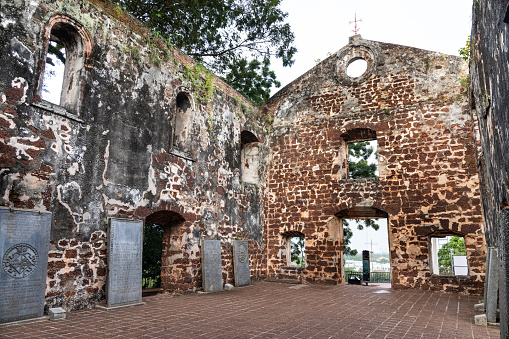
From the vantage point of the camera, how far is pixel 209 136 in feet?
31.2

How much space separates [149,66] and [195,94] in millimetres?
1584

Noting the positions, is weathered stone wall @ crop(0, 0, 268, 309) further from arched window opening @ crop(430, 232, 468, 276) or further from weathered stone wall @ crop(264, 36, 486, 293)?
arched window opening @ crop(430, 232, 468, 276)

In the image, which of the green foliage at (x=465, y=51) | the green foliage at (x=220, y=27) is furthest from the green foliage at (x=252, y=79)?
the green foliage at (x=465, y=51)

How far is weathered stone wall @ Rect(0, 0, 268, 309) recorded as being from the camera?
543cm

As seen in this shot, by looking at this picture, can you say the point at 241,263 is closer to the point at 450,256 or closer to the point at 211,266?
the point at 211,266

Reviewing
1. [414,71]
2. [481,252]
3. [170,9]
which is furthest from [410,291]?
[170,9]

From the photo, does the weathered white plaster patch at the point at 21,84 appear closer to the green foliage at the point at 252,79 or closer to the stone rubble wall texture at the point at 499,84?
the stone rubble wall texture at the point at 499,84

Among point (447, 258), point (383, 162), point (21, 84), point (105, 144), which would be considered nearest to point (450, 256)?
point (447, 258)

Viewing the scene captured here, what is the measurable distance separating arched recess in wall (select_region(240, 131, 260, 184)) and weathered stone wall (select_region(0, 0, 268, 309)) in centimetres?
154

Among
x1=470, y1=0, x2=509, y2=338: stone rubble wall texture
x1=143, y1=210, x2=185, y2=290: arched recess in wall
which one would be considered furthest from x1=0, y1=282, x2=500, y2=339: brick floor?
x1=470, y1=0, x2=509, y2=338: stone rubble wall texture

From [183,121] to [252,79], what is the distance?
Result: 797cm

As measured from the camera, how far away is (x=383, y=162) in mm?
10555

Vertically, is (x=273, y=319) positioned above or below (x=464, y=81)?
below

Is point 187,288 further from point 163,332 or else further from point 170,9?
point 170,9
